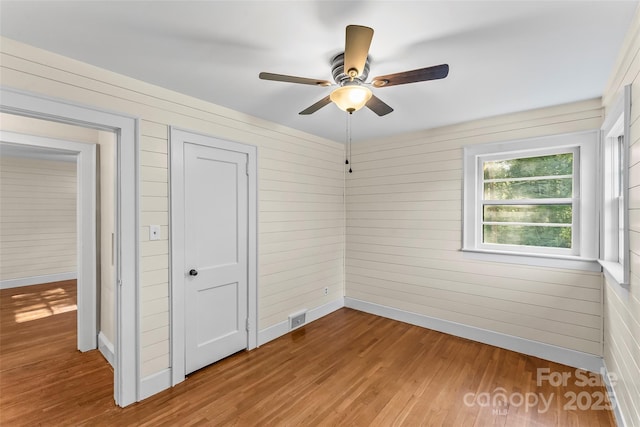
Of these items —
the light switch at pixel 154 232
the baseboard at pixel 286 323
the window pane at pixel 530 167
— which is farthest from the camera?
the baseboard at pixel 286 323

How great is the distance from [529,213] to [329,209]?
7.93ft

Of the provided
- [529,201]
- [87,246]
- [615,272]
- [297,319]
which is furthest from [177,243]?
[529,201]

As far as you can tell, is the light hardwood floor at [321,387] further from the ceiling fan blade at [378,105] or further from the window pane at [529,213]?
the ceiling fan blade at [378,105]

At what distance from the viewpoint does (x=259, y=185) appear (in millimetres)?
3186

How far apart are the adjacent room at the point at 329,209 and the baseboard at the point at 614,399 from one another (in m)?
0.04

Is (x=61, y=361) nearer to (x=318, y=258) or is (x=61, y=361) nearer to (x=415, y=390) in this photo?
(x=318, y=258)

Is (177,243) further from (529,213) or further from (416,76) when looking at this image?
(529,213)

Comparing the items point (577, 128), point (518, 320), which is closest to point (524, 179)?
point (577, 128)

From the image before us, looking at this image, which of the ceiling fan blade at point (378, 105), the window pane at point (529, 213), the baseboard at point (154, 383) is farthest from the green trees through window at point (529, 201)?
the baseboard at point (154, 383)

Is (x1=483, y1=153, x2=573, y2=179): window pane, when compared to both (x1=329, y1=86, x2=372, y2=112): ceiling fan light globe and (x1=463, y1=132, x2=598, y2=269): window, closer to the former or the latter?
(x1=463, y1=132, x2=598, y2=269): window

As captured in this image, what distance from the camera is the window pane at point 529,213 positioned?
2.87 meters

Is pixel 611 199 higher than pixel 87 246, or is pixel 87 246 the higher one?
pixel 611 199

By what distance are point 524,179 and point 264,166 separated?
114 inches

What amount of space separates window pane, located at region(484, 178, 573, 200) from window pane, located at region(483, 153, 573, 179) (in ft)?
0.26
